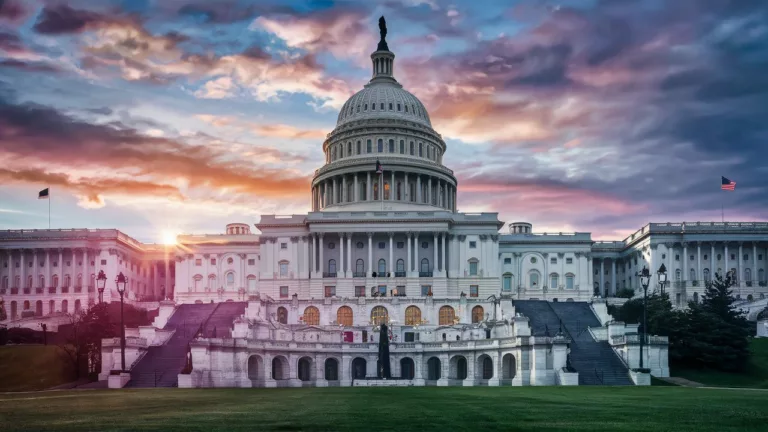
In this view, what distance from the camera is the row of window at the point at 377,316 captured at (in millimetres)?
110938

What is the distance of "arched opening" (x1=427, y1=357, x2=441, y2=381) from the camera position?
90.5 m

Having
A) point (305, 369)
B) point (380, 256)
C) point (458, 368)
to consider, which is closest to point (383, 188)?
point (380, 256)

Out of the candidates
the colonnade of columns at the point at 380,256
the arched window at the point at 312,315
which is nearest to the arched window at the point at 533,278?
the colonnade of columns at the point at 380,256

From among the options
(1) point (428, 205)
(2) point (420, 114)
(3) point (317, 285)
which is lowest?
(3) point (317, 285)

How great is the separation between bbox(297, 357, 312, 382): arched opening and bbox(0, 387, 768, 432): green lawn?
46.0m

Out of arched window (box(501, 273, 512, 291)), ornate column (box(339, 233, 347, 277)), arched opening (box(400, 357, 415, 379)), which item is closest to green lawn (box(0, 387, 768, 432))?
arched opening (box(400, 357, 415, 379))

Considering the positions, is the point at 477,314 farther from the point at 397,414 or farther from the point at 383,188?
the point at 397,414

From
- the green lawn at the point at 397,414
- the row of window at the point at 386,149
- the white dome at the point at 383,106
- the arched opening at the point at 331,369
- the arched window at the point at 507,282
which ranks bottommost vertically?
the arched opening at the point at 331,369

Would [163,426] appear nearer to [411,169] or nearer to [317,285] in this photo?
[317,285]

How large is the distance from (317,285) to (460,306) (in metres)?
28.4

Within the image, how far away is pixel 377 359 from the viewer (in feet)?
294

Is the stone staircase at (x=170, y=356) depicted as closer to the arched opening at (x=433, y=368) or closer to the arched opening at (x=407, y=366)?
the arched opening at (x=407, y=366)

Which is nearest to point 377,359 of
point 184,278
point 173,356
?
point 173,356

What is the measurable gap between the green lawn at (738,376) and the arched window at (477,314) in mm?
34295
